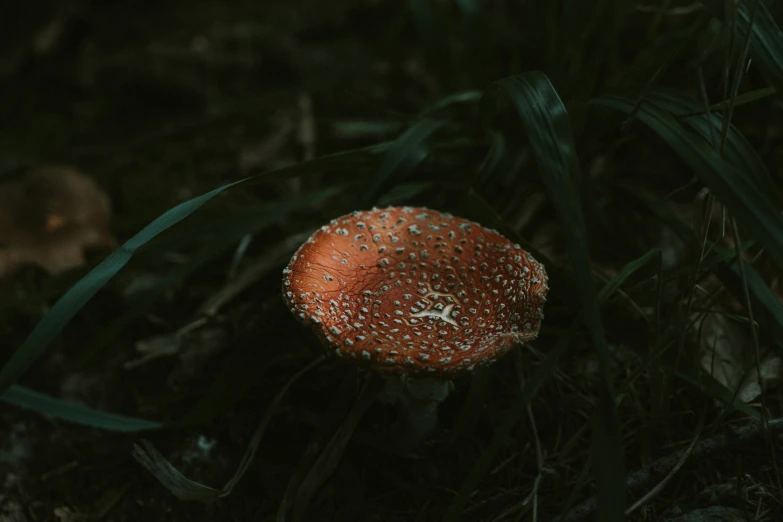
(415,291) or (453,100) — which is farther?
(453,100)

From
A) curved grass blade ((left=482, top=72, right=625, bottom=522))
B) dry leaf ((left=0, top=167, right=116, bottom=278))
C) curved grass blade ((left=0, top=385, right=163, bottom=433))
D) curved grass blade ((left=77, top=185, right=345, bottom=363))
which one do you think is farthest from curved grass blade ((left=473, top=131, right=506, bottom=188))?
dry leaf ((left=0, top=167, right=116, bottom=278))

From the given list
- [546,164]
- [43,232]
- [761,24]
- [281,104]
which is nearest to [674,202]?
[761,24]

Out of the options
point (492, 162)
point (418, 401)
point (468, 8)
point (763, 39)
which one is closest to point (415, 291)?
point (418, 401)

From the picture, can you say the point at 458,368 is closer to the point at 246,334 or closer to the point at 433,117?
the point at 246,334

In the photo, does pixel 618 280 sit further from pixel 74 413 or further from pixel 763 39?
pixel 74 413

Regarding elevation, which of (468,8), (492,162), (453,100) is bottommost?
(492,162)

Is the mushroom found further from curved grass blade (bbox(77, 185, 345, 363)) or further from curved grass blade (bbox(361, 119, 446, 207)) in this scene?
curved grass blade (bbox(77, 185, 345, 363))

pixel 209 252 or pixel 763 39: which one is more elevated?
pixel 763 39
